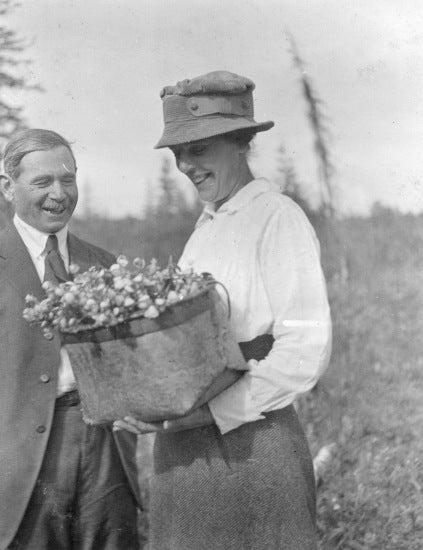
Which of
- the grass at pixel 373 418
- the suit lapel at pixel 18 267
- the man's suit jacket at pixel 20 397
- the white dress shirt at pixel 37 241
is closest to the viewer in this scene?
the man's suit jacket at pixel 20 397

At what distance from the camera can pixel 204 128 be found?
235 centimetres

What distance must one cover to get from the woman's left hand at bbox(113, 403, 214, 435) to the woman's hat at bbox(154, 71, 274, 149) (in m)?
0.95

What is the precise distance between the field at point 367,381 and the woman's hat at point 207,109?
246 cm

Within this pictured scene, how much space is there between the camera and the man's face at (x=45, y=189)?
2764 mm

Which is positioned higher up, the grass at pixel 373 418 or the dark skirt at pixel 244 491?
the dark skirt at pixel 244 491

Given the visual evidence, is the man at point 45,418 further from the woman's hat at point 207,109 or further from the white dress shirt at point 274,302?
the white dress shirt at point 274,302

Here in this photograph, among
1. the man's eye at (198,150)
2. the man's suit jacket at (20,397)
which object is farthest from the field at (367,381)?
the man's eye at (198,150)

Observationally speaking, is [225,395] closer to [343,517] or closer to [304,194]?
[343,517]

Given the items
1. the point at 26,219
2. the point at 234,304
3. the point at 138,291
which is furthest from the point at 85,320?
the point at 26,219

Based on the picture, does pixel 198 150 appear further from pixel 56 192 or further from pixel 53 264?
pixel 53 264

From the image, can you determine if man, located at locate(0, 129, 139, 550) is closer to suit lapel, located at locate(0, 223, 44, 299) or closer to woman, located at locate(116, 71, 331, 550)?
suit lapel, located at locate(0, 223, 44, 299)

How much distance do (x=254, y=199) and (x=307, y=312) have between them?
18.5 inches

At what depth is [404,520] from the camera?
3.87 meters

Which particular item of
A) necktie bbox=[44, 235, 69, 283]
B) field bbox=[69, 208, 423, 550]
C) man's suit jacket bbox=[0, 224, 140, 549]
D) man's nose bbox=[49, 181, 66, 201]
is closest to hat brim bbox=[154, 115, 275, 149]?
man's nose bbox=[49, 181, 66, 201]
